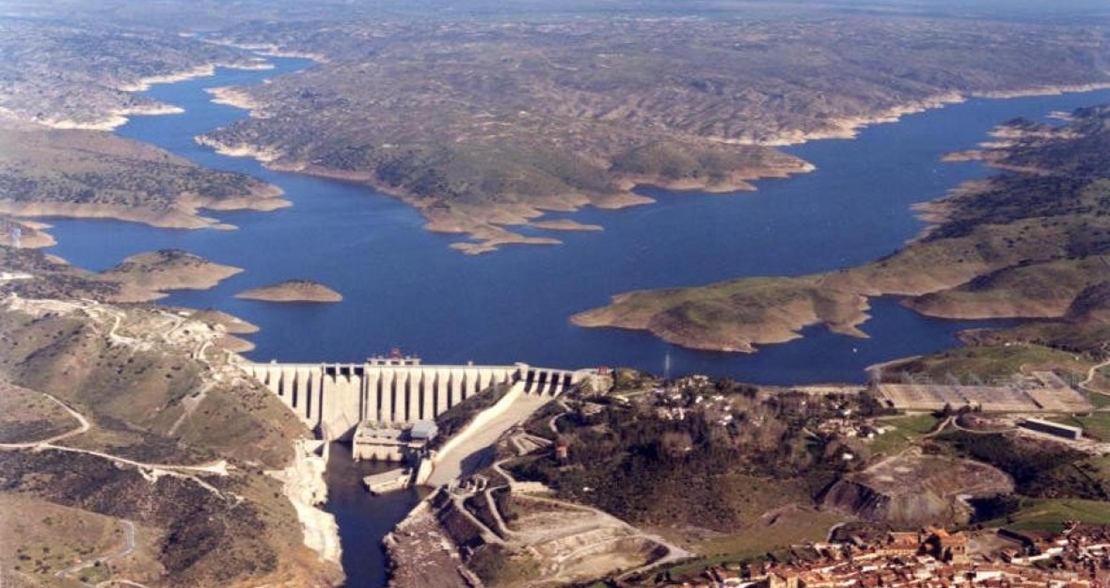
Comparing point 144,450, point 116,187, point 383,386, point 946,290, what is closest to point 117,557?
point 144,450

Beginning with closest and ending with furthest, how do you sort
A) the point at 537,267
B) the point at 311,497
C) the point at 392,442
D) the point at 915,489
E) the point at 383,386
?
the point at 915,489
the point at 311,497
the point at 392,442
the point at 383,386
the point at 537,267

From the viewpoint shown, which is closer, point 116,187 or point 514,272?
point 514,272

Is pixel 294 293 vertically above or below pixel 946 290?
below

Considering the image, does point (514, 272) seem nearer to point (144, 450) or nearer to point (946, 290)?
point (946, 290)

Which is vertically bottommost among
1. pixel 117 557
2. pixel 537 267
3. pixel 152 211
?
pixel 152 211

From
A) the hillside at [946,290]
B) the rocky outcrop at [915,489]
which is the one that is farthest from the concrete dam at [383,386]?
the rocky outcrop at [915,489]

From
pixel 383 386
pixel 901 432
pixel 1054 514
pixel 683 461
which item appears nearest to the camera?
pixel 1054 514
